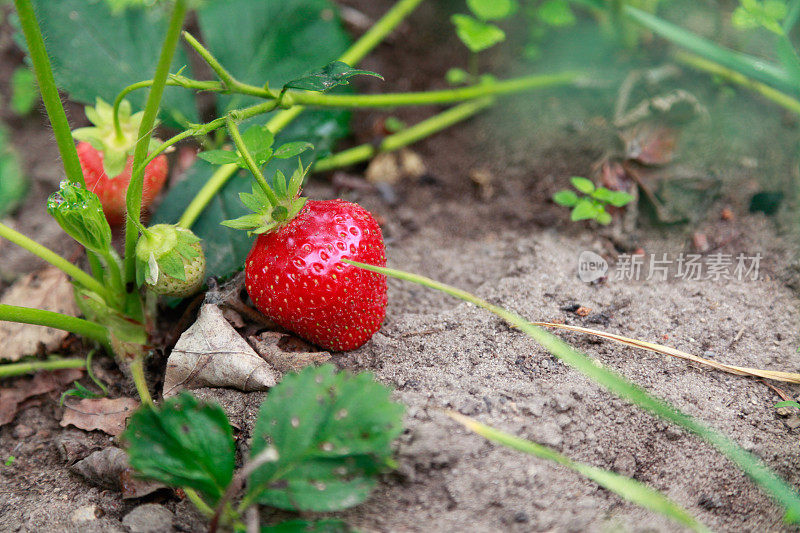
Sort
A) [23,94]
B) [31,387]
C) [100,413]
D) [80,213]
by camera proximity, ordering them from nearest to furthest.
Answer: [80,213], [100,413], [31,387], [23,94]

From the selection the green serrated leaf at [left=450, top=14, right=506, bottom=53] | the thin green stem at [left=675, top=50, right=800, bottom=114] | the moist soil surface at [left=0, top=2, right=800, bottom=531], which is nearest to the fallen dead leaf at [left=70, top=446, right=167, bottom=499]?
the moist soil surface at [left=0, top=2, right=800, bottom=531]

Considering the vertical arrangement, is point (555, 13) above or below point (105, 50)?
above

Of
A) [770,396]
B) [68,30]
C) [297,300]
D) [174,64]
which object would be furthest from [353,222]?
[68,30]


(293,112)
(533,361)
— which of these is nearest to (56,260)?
(293,112)

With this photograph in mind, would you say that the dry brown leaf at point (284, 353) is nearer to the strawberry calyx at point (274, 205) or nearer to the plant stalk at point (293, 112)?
the strawberry calyx at point (274, 205)

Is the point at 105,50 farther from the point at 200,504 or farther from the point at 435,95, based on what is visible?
the point at 200,504

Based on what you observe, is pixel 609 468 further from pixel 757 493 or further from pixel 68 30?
pixel 68 30

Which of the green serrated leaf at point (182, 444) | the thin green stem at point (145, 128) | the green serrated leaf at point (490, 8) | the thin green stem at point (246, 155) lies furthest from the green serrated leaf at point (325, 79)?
the green serrated leaf at point (490, 8)
